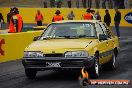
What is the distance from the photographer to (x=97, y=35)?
1326 cm

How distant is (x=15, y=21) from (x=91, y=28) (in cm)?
664

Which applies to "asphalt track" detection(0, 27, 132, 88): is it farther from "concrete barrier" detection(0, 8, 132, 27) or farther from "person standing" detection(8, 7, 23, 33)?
"concrete barrier" detection(0, 8, 132, 27)

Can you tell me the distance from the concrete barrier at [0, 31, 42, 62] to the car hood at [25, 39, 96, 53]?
477 cm

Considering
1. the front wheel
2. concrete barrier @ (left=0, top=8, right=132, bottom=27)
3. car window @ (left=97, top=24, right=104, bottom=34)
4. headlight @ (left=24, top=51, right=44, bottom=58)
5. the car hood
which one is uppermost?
car window @ (left=97, top=24, right=104, bottom=34)

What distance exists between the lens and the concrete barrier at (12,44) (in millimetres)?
17353

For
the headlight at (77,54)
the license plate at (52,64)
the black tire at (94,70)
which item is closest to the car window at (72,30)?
the black tire at (94,70)

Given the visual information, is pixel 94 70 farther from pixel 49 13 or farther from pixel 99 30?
pixel 49 13

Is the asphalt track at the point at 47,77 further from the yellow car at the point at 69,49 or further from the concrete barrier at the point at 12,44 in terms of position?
the concrete barrier at the point at 12,44

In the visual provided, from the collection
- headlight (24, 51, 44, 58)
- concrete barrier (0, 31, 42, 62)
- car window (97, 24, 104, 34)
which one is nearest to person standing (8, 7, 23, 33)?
concrete barrier (0, 31, 42, 62)

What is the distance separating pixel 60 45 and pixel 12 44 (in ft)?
20.1

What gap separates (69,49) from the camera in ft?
39.4

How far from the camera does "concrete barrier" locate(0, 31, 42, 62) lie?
56.9 ft

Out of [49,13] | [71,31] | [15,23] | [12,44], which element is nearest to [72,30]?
[71,31]

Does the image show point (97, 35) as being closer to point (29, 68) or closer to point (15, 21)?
point (29, 68)
